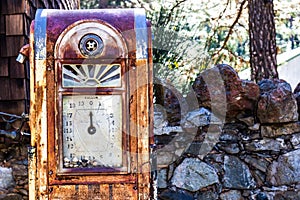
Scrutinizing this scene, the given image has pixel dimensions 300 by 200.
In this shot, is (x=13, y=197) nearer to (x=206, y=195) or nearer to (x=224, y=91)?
(x=206, y=195)

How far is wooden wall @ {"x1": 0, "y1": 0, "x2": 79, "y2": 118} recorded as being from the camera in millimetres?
3395

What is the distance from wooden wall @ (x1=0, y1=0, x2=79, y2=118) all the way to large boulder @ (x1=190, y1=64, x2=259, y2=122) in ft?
4.33

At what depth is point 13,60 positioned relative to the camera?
11.2 ft

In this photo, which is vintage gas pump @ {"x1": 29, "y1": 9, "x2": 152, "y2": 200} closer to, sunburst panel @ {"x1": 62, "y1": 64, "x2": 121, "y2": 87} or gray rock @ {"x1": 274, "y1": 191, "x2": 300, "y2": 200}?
sunburst panel @ {"x1": 62, "y1": 64, "x2": 121, "y2": 87}

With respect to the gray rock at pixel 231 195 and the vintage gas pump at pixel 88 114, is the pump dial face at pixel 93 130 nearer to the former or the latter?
the vintage gas pump at pixel 88 114

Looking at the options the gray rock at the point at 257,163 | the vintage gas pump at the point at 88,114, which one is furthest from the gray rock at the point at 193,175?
the vintage gas pump at the point at 88,114

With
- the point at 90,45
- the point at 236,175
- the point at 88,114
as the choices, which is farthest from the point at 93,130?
the point at 236,175

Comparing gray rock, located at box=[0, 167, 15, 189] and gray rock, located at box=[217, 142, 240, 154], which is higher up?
gray rock, located at box=[217, 142, 240, 154]

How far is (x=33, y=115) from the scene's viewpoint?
2.09 m

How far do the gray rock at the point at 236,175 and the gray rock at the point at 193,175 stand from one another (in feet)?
0.29

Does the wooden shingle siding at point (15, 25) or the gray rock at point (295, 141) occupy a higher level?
the wooden shingle siding at point (15, 25)

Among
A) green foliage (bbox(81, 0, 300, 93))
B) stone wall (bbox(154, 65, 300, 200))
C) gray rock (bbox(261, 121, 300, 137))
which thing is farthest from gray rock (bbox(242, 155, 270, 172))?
green foliage (bbox(81, 0, 300, 93))

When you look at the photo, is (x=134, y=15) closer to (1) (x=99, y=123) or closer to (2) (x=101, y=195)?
(1) (x=99, y=123)

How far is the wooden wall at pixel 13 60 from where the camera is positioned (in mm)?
3395
